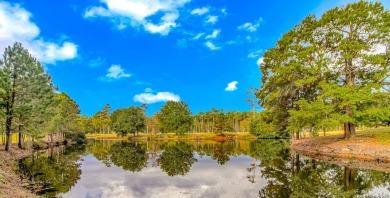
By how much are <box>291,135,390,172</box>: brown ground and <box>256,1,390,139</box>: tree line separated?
2033mm

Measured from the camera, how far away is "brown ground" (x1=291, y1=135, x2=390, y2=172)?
23962 millimetres

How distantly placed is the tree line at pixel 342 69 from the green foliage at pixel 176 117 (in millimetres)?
64387

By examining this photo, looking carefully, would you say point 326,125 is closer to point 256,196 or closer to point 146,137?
point 256,196

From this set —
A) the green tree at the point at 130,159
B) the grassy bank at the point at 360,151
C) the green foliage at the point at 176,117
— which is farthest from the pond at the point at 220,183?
the green foliage at the point at 176,117

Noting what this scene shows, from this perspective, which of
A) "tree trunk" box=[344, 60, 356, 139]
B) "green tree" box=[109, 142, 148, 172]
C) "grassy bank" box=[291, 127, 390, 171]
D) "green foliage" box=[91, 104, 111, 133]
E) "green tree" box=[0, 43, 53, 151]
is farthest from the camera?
"green foliage" box=[91, 104, 111, 133]

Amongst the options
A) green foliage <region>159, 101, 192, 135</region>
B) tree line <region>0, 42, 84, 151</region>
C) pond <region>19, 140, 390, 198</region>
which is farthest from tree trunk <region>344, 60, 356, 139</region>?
green foliage <region>159, 101, 192, 135</region>

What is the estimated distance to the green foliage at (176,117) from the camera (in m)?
99.4

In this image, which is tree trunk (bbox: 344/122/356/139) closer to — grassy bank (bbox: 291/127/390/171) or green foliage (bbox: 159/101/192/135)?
grassy bank (bbox: 291/127/390/171)

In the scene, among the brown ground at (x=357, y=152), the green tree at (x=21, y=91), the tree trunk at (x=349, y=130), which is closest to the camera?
the brown ground at (x=357, y=152)

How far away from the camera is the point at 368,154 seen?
89.4 ft

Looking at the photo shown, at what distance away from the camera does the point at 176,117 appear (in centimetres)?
9919

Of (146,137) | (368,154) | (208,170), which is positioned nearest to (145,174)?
(208,170)

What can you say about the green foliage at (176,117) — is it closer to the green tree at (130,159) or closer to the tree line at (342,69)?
the green tree at (130,159)

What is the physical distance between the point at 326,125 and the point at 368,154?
15.1 feet
